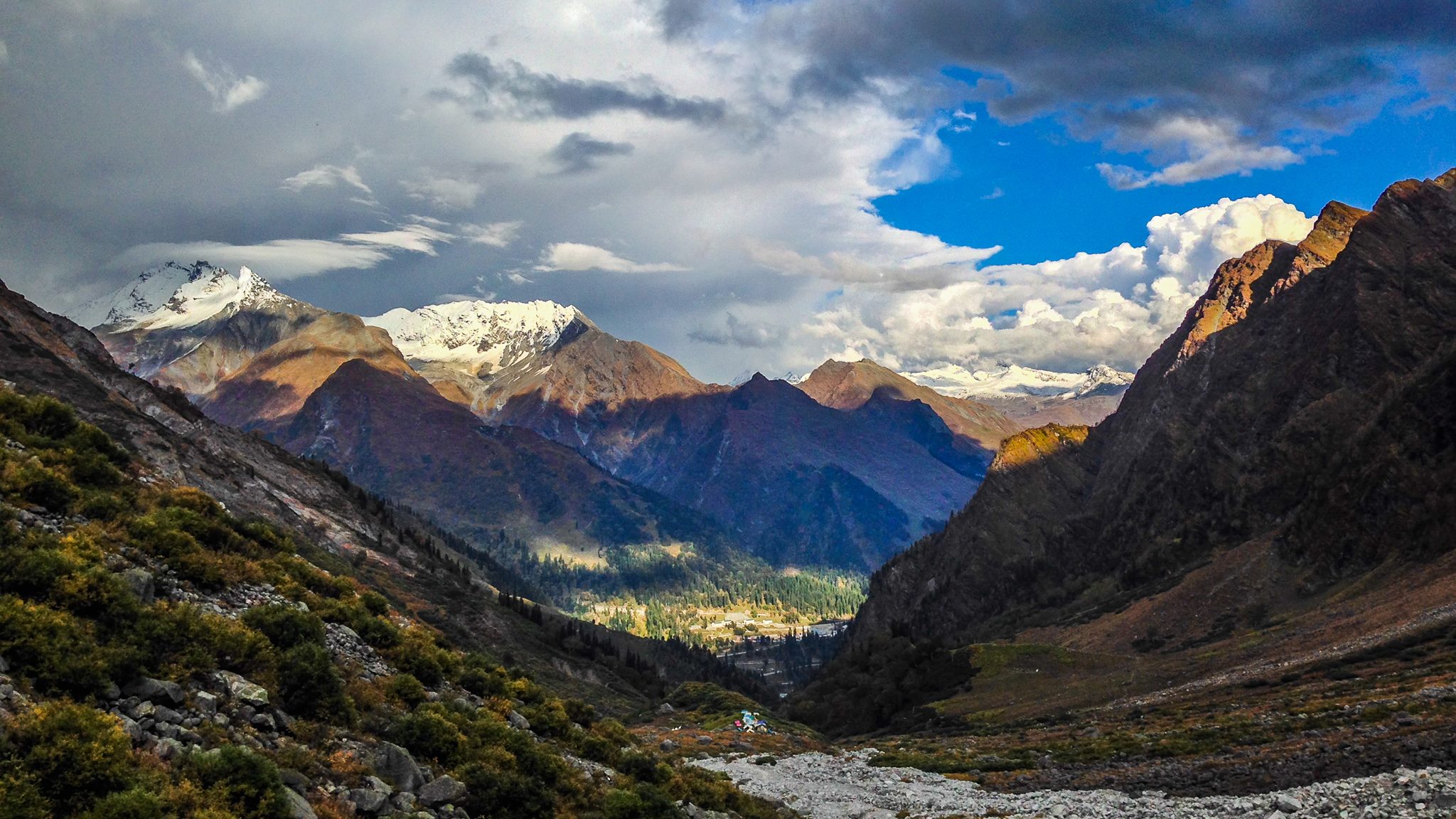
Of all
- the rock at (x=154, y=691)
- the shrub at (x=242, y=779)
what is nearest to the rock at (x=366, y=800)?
the shrub at (x=242, y=779)

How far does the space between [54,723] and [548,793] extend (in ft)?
42.4

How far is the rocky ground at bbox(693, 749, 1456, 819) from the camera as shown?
27.9 meters

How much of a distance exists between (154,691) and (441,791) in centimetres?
707

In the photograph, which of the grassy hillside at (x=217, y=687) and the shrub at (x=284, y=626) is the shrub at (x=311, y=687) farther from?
the shrub at (x=284, y=626)

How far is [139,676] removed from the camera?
62.2 ft

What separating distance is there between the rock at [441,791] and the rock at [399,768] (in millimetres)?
343

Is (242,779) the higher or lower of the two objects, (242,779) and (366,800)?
the higher

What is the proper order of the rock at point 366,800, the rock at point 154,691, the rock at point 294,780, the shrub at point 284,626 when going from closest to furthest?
the rock at point 294,780
the rock at point 154,691
the rock at point 366,800
the shrub at point 284,626

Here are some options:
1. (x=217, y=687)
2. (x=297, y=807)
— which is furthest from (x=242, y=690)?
(x=297, y=807)

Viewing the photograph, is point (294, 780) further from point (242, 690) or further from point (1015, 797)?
point (1015, 797)

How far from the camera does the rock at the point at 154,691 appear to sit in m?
18.7

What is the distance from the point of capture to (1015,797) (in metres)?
49.8

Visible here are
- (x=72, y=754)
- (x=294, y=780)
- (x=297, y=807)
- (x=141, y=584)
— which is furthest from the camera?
(x=141, y=584)

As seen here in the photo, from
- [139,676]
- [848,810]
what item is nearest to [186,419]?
[848,810]
